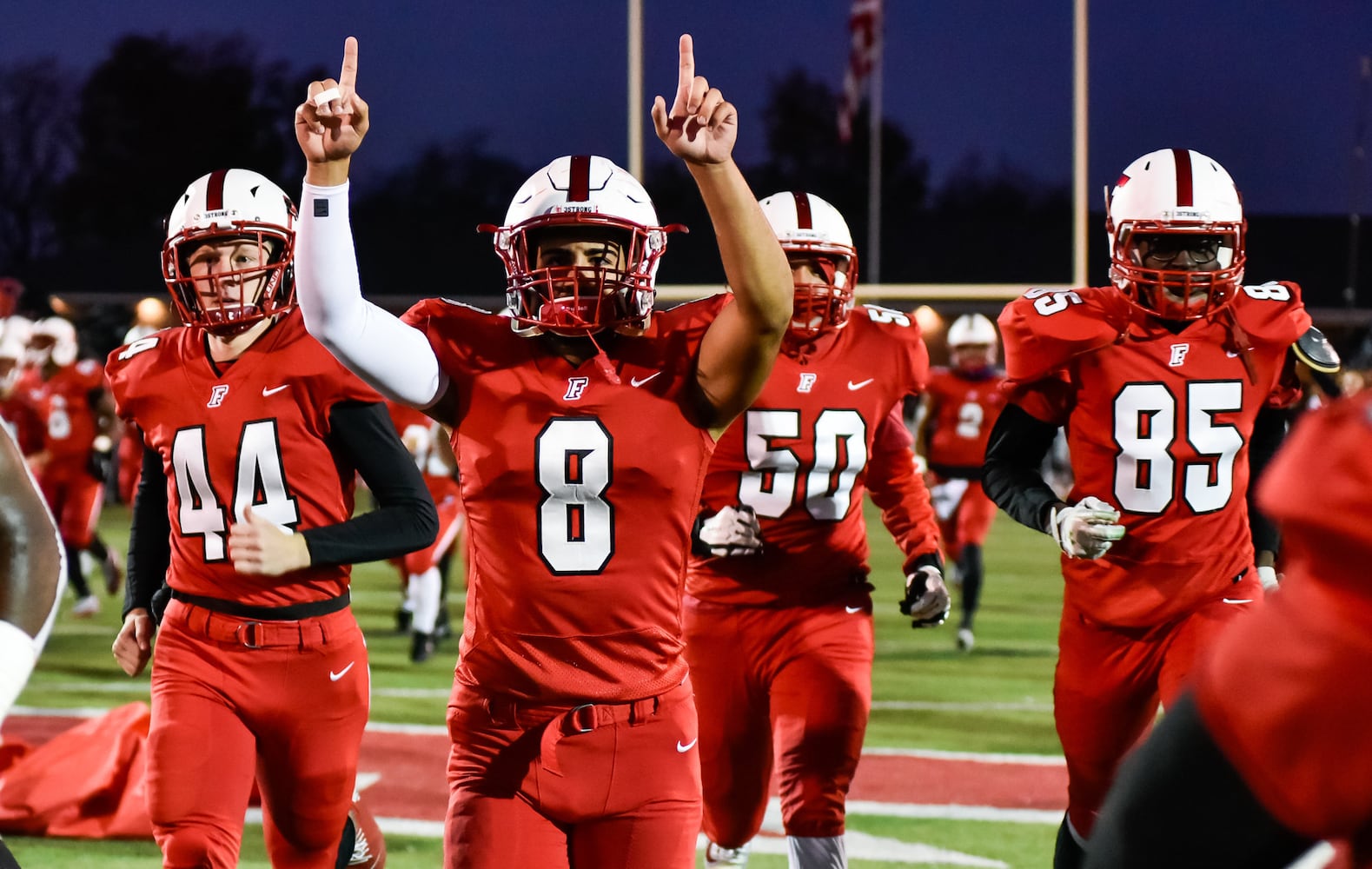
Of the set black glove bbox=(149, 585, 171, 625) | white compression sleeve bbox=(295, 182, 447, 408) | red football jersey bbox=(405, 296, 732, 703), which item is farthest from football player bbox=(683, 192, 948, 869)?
white compression sleeve bbox=(295, 182, 447, 408)

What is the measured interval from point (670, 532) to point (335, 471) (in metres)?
1.10

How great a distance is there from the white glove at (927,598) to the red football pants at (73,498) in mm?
8237

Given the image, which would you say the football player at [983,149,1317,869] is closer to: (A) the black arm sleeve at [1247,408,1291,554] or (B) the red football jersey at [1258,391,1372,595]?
(A) the black arm sleeve at [1247,408,1291,554]

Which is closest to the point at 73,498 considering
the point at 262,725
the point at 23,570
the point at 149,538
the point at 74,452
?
the point at 74,452

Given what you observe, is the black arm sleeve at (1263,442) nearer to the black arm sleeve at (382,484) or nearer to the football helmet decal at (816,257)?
the football helmet decal at (816,257)

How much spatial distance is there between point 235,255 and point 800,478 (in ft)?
4.99

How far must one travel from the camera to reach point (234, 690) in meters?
3.45

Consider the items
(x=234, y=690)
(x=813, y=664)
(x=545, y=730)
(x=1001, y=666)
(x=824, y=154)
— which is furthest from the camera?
(x=824, y=154)

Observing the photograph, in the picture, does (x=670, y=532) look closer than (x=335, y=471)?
Yes

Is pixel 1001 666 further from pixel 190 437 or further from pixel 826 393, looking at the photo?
pixel 190 437

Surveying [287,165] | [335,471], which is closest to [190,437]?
[335,471]

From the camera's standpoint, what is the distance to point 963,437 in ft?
35.2

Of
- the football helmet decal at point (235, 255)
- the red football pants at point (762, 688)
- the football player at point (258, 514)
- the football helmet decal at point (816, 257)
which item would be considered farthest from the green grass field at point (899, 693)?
the football helmet decal at point (235, 255)

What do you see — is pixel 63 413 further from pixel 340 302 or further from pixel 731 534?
pixel 340 302
